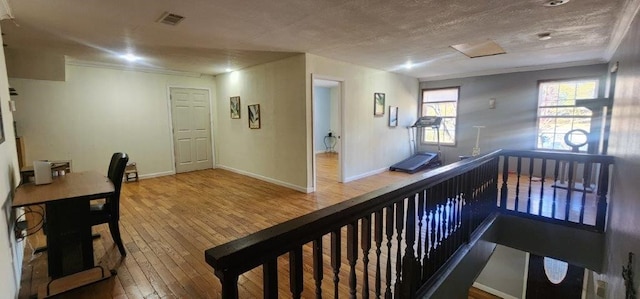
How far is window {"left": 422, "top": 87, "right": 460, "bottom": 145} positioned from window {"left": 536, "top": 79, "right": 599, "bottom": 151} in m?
1.70

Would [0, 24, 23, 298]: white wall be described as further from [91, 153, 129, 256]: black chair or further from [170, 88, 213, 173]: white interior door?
[170, 88, 213, 173]: white interior door

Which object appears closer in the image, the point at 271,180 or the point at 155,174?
the point at 271,180

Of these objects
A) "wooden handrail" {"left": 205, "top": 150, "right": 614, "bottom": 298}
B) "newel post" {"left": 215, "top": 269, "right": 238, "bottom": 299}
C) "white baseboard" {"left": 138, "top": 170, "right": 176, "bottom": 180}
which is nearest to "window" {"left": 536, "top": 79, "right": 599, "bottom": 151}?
"wooden handrail" {"left": 205, "top": 150, "right": 614, "bottom": 298}

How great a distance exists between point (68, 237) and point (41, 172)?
673 millimetres

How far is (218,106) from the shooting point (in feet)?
22.2

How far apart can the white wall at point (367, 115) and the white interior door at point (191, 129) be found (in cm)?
334

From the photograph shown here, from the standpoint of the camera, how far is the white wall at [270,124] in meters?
4.71

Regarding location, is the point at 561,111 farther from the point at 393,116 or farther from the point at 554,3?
the point at 554,3

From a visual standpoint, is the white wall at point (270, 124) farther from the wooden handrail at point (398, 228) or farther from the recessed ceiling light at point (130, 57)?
the wooden handrail at point (398, 228)

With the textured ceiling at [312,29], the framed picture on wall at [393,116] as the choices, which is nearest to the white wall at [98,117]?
the textured ceiling at [312,29]

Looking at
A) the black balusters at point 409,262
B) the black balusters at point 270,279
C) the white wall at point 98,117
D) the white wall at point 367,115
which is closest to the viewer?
the black balusters at point 270,279

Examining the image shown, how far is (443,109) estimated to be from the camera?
7.15 metres

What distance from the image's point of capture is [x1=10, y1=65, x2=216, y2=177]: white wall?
184 inches

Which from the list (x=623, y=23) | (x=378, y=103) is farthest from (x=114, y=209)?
(x=623, y=23)
